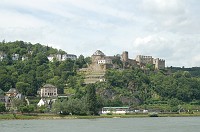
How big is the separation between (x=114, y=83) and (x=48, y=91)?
77.9 ft

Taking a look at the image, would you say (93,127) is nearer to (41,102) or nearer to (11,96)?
(41,102)

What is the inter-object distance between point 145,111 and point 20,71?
195 ft

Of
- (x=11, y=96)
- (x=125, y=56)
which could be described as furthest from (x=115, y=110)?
(x=125, y=56)

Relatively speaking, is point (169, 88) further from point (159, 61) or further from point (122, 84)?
point (159, 61)

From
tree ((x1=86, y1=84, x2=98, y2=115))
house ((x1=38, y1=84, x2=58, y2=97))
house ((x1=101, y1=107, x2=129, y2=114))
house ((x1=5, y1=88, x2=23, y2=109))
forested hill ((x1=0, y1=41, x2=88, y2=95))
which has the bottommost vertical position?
house ((x1=101, y1=107, x2=129, y2=114))

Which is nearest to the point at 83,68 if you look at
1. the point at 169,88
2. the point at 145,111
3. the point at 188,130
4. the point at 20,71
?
the point at 20,71

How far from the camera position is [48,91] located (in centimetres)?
14650

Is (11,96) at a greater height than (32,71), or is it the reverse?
(32,71)

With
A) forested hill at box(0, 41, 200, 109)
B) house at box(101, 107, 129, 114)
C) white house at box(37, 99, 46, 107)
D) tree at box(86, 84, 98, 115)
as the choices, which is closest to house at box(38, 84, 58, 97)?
forested hill at box(0, 41, 200, 109)

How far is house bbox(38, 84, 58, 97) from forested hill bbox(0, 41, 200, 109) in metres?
3.05

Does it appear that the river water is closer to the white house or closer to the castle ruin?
the white house

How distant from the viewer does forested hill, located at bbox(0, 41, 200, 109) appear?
145 meters

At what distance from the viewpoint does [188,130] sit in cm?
6344

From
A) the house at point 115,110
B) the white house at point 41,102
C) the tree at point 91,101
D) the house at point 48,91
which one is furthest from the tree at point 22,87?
the tree at point 91,101
